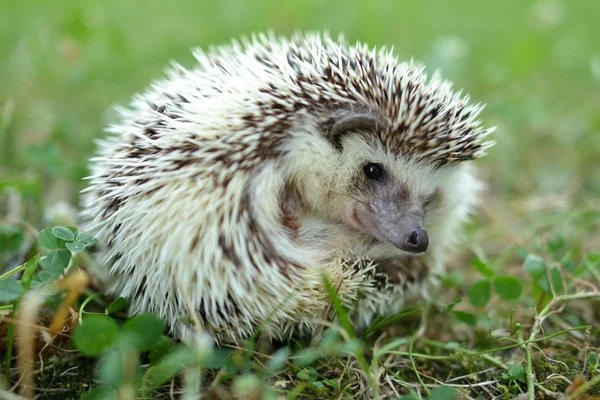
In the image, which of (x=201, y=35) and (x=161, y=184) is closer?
(x=161, y=184)

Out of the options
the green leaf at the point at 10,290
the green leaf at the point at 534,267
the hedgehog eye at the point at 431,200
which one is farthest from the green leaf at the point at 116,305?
the green leaf at the point at 534,267

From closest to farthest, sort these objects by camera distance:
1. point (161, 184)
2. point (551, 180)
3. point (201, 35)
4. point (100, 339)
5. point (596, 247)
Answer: point (100, 339) → point (161, 184) → point (596, 247) → point (551, 180) → point (201, 35)

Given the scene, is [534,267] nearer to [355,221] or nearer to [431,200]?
[431,200]

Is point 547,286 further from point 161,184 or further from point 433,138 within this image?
point 161,184

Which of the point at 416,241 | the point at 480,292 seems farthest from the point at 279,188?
the point at 480,292

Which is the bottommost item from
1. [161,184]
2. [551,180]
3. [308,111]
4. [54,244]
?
[54,244]

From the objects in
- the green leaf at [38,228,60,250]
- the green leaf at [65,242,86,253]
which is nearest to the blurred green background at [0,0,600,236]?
the green leaf at [38,228,60,250]

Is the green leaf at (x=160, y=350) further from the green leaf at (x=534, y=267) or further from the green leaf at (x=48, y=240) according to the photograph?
the green leaf at (x=534, y=267)

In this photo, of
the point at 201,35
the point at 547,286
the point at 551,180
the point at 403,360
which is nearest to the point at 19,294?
the point at 403,360
